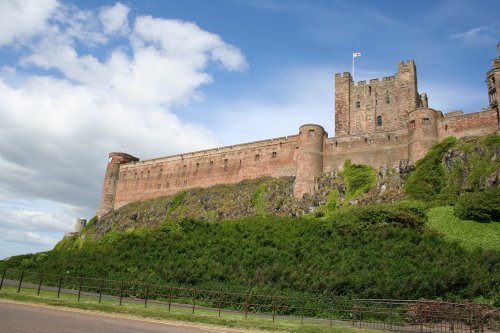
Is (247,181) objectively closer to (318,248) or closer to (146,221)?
(146,221)

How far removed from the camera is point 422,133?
35688mm

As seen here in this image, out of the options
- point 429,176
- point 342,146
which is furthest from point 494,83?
point 429,176

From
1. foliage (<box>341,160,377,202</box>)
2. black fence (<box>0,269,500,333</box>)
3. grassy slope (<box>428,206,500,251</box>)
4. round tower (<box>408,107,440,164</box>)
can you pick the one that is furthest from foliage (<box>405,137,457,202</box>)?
black fence (<box>0,269,500,333</box>)

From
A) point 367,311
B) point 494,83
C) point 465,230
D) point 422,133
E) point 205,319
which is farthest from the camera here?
point 494,83

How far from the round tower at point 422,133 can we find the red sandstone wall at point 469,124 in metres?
0.61

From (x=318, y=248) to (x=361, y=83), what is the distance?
27.5 metres

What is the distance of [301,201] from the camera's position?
3878 cm

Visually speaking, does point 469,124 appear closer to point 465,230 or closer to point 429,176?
point 429,176

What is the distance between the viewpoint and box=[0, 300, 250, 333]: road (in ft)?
34.1

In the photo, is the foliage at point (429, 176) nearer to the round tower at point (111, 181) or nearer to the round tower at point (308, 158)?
the round tower at point (308, 158)

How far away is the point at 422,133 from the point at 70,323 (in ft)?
104

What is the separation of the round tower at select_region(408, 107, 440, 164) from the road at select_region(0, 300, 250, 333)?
27.8 meters

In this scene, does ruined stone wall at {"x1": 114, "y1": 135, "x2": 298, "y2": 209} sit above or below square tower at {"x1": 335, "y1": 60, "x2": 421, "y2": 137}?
below

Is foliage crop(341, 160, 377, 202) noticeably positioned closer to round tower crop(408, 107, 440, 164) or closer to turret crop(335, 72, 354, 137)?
round tower crop(408, 107, 440, 164)
